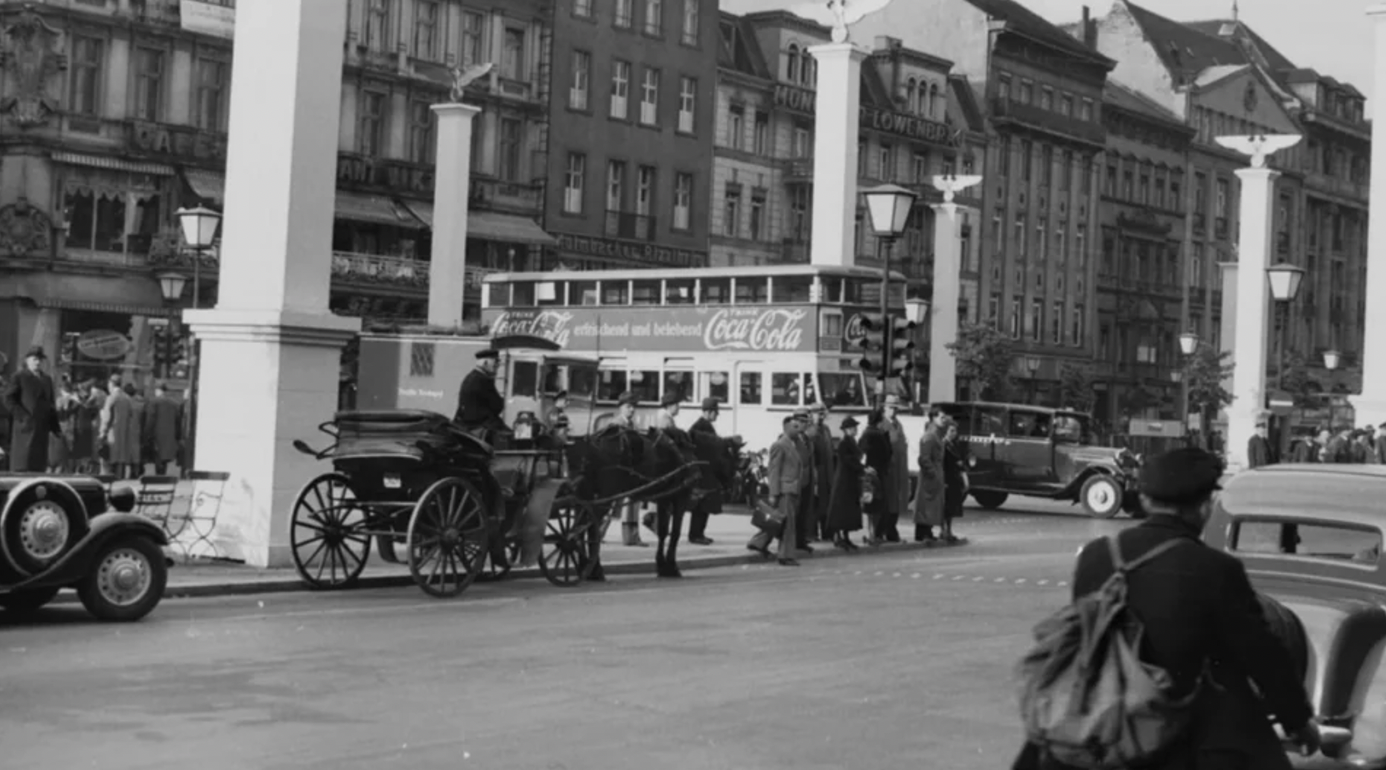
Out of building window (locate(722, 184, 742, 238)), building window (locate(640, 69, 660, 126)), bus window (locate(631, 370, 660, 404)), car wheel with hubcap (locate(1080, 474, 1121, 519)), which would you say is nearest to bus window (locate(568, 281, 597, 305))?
bus window (locate(631, 370, 660, 404))

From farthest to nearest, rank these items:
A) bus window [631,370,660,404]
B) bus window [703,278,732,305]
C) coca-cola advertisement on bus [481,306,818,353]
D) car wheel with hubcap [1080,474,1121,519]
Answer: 1. bus window [631,370,660,404]
2. bus window [703,278,732,305]
3. coca-cola advertisement on bus [481,306,818,353]
4. car wheel with hubcap [1080,474,1121,519]

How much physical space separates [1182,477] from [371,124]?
171 feet

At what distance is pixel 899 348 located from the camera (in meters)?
26.5

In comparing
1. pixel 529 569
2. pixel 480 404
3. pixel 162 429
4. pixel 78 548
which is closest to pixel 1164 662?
pixel 78 548

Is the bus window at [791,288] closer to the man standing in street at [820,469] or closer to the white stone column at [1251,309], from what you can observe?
the white stone column at [1251,309]

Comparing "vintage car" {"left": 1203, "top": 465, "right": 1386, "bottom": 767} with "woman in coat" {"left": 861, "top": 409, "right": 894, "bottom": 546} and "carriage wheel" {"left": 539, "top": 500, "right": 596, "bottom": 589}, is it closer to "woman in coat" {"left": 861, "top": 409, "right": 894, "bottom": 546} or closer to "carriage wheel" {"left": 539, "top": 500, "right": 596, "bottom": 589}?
"carriage wheel" {"left": 539, "top": 500, "right": 596, "bottom": 589}

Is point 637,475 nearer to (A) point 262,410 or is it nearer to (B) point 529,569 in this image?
(B) point 529,569

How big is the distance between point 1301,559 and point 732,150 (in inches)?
2427

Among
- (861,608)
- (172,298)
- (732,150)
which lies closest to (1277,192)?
(732,150)

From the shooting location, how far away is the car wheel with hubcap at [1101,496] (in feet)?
128

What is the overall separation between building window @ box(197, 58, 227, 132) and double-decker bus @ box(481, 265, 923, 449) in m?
10.7

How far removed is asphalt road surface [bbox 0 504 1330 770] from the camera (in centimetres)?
952

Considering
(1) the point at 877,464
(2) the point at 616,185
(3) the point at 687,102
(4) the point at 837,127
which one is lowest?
(1) the point at 877,464

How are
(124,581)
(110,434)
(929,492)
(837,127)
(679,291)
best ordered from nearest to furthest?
(124,581), (929,492), (110,434), (837,127), (679,291)
